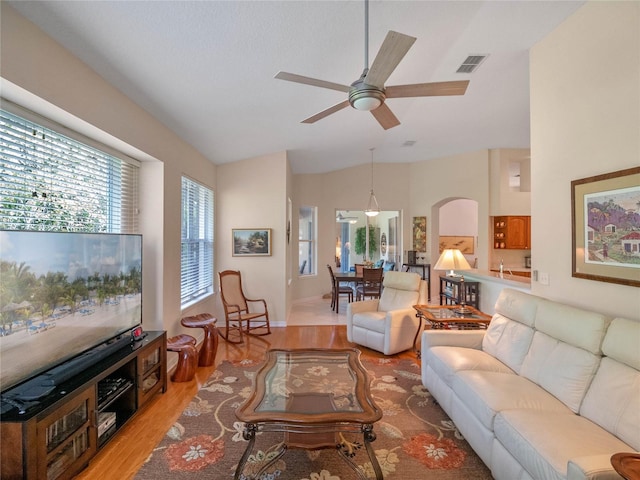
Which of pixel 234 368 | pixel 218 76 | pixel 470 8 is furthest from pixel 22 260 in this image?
pixel 470 8

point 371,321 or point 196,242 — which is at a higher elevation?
point 196,242

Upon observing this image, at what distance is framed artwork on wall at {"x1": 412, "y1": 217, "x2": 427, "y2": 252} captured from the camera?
763 cm

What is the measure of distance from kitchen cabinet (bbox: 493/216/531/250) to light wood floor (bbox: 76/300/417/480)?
378 cm

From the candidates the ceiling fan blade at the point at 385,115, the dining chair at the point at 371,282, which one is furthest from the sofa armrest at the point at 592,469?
the dining chair at the point at 371,282

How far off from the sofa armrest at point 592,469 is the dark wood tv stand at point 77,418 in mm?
2496

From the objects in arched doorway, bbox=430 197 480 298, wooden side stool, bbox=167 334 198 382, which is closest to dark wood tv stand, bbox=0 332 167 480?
wooden side stool, bbox=167 334 198 382

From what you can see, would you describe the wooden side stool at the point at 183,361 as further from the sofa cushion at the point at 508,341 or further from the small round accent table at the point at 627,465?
the small round accent table at the point at 627,465

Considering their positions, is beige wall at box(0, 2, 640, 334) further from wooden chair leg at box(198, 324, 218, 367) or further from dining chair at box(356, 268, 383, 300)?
dining chair at box(356, 268, 383, 300)

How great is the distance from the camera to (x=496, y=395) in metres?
1.96

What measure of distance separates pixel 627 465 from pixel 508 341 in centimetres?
151

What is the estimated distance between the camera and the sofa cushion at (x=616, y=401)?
155 cm

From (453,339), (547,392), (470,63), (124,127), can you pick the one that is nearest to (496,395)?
(547,392)

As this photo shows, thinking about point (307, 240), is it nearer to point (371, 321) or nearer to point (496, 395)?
point (371, 321)

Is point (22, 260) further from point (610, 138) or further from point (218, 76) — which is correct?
→ point (610, 138)
